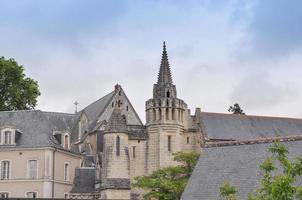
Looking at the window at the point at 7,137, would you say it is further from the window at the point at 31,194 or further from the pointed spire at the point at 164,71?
the pointed spire at the point at 164,71

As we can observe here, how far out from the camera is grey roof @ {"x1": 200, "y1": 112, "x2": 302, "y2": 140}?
69.6 m

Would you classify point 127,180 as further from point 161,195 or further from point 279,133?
point 279,133

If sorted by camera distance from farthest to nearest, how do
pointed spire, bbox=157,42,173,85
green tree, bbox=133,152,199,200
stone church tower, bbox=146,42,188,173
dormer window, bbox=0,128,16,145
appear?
pointed spire, bbox=157,42,173,85, stone church tower, bbox=146,42,188,173, dormer window, bbox=0,128,16,145, green tree, bbox=133,152,199,200

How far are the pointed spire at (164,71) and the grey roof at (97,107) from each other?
843 cm

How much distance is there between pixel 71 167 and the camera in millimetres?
68250

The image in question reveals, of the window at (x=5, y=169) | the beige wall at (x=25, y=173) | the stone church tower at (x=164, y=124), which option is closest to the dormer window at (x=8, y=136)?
the beige wall at (x=25, y=173)

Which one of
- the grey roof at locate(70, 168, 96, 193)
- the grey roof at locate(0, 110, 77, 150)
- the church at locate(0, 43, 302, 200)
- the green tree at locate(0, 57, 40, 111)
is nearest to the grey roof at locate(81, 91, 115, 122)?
the church at locate(0, 43, 302, 200)

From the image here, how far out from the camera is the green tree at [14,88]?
7425cm

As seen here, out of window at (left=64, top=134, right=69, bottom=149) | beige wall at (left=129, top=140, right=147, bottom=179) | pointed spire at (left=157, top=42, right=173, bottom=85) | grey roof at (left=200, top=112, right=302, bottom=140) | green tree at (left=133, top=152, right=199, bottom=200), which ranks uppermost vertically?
pointed spire at (left=157, top=42, right=173, bottom=85)

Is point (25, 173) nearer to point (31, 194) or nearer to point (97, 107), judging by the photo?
point (31, 194)

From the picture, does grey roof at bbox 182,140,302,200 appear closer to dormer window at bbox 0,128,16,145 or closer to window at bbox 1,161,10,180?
dormer window at bbox 0,128,16,145

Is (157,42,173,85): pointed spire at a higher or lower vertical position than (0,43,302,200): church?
higher

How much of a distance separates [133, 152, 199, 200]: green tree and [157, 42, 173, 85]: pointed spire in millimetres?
8954

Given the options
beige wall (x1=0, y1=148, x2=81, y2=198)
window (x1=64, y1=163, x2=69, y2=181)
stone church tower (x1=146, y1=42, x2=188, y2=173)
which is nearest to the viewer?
beige wall (x1=0, y1=148, x2=81, y2=198)
